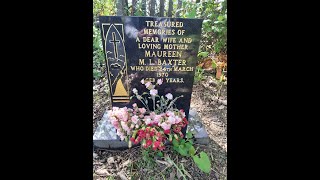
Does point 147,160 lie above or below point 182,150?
below

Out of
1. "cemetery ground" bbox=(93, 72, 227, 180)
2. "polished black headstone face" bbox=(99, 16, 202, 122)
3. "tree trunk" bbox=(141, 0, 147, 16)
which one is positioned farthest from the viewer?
"tree trunk" bbox=(141, 0, 147, 16)

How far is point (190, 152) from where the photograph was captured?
243 cm

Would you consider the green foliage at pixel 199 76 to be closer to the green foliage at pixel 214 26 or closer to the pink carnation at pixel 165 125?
the green foliage at pixel 214 26

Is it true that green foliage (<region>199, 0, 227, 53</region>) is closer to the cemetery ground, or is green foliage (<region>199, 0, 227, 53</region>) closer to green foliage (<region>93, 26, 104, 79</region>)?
the cemetery ground

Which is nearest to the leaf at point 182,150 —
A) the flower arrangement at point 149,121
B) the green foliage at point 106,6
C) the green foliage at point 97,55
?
the flower arrangement at point 149,121

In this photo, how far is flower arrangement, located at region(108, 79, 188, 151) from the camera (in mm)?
2213

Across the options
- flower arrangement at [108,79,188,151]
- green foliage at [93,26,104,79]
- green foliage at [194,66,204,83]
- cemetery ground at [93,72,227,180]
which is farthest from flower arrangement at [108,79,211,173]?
green foliage at [93,26,104,79]

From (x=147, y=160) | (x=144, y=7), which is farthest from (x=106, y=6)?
(x=147, y=160)

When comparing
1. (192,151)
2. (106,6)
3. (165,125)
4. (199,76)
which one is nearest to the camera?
(165,125)

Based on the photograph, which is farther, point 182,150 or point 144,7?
point 144,7

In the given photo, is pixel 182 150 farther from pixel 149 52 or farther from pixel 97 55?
pixel 97 55

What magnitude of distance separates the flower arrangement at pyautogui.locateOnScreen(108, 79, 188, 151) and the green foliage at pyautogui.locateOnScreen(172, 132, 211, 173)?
84mm

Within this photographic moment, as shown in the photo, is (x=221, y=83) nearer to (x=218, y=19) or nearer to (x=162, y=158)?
(x=218, y=19)

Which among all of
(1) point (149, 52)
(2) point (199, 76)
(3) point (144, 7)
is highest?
(3) point (144, 7)
